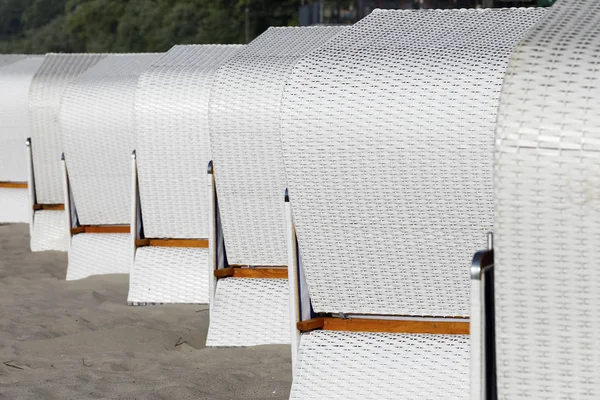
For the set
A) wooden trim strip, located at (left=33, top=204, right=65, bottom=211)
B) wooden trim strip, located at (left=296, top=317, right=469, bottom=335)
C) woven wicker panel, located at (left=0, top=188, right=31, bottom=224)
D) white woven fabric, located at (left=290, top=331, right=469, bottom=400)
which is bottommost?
woven wicker panel, located at (left=0, top=188, right=31, bottom=224)

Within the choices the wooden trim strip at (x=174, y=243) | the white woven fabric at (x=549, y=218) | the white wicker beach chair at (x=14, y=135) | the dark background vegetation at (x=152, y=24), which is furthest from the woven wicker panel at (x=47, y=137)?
the dark background vegetation at (x=152, y=24)

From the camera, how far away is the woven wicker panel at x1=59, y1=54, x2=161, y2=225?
8195 mm

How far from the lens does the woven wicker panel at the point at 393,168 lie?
3939 millimetres

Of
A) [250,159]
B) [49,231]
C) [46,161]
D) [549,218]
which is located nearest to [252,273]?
[250,159]

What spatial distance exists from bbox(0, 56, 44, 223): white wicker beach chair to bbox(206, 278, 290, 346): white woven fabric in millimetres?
5564

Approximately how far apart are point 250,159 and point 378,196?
72.2 inches

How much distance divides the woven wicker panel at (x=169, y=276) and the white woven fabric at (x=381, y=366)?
2956 mm

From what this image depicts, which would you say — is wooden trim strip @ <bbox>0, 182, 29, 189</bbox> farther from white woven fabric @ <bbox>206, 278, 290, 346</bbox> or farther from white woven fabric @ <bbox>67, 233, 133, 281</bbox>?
white woven fabric @ <bbox>206, 278, 290, 346</bbox>

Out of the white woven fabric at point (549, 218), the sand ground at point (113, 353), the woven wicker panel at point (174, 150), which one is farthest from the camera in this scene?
the woven wicker panel at point (174, 150)

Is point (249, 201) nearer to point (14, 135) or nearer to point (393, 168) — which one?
point (393, 168)

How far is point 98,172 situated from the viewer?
327 inches

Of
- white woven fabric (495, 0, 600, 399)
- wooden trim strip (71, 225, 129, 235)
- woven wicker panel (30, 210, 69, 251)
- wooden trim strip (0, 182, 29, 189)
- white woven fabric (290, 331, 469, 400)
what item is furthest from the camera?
wooden trim strip (0, 182, 29, 189)

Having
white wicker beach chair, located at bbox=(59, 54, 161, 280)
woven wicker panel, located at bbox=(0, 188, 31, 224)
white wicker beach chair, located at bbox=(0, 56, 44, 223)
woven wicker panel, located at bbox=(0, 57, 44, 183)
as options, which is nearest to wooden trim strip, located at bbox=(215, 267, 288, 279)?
white wicker beach chair, located at bbox=(59, 54, 161, 280)

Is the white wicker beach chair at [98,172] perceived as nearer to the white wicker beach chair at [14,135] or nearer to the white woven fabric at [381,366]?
the white wicker beach chair at [14,135]
